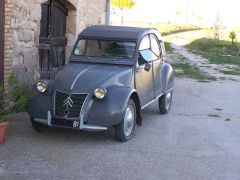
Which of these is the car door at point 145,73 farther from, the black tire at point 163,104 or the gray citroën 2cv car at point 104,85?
the black tire at point 163,104

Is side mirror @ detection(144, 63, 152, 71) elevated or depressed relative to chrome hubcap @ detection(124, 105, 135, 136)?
elevated

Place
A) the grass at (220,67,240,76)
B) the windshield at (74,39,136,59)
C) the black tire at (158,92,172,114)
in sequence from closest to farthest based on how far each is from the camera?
the windshield at (74,39,136,59), the black tire at (158,92,172,114), the grass at (220,67,240,76)

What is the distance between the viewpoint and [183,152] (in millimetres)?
7141

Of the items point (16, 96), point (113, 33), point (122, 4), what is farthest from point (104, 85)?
point (122, 4)

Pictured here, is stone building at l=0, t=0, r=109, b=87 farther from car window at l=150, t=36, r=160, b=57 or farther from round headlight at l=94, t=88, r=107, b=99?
car window at l=150, t=36, r=160, b=57

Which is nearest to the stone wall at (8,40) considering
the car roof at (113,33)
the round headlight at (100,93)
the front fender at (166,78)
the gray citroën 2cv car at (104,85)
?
the gray citroën 2cv car at (104,85)

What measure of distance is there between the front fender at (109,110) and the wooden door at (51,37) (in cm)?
357

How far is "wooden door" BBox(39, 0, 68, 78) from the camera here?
35.1 feet

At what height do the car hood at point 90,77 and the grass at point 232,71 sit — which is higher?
the car hood at point 90,77

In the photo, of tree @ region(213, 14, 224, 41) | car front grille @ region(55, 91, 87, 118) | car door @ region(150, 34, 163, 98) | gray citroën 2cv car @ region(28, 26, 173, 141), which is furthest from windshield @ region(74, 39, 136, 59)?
tree @ region(213, 14, 224, 41)

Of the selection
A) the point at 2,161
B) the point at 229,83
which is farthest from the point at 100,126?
the point at 229,83

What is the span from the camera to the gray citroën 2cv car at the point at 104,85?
283 inches

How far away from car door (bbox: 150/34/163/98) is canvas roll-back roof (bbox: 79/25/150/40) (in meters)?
0.53

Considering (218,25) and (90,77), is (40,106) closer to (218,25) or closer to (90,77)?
(90,77)
